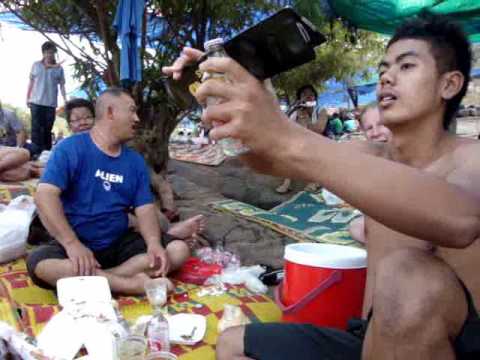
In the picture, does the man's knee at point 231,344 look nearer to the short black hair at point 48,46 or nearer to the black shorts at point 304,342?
the black shorts at point 304,342

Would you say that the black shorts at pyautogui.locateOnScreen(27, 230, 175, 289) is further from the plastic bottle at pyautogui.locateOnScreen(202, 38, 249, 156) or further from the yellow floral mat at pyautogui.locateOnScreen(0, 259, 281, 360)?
the plastic bottle at pyautogui.locateOnScreen(202, 38, 249, 156)

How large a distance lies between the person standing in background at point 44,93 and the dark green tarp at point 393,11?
4.24m

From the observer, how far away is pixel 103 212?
3057mm

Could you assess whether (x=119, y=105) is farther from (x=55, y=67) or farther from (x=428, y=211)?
(x=55, y=67)

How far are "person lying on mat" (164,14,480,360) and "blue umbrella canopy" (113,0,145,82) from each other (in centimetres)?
354

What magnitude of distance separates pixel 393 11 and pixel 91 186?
448 centimetres

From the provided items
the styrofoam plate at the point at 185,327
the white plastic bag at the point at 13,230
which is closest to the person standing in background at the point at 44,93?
the white plastic bag at the point at 13,230

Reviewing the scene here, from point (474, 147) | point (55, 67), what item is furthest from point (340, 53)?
point (474, 147)

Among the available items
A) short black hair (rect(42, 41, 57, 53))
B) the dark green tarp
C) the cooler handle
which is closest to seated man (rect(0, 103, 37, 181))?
short black hair (rect(42, 41, 57, 53))

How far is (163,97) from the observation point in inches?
222

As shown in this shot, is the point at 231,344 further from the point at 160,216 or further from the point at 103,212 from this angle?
the point at 160,216

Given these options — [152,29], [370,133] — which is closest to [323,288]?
[370,133]

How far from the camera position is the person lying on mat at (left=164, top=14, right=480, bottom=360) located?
2.96 ft

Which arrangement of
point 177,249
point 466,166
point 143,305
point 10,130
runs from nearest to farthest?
1. point 466,166
2. point 143,305
3. point 177,249
4. point 10,130
